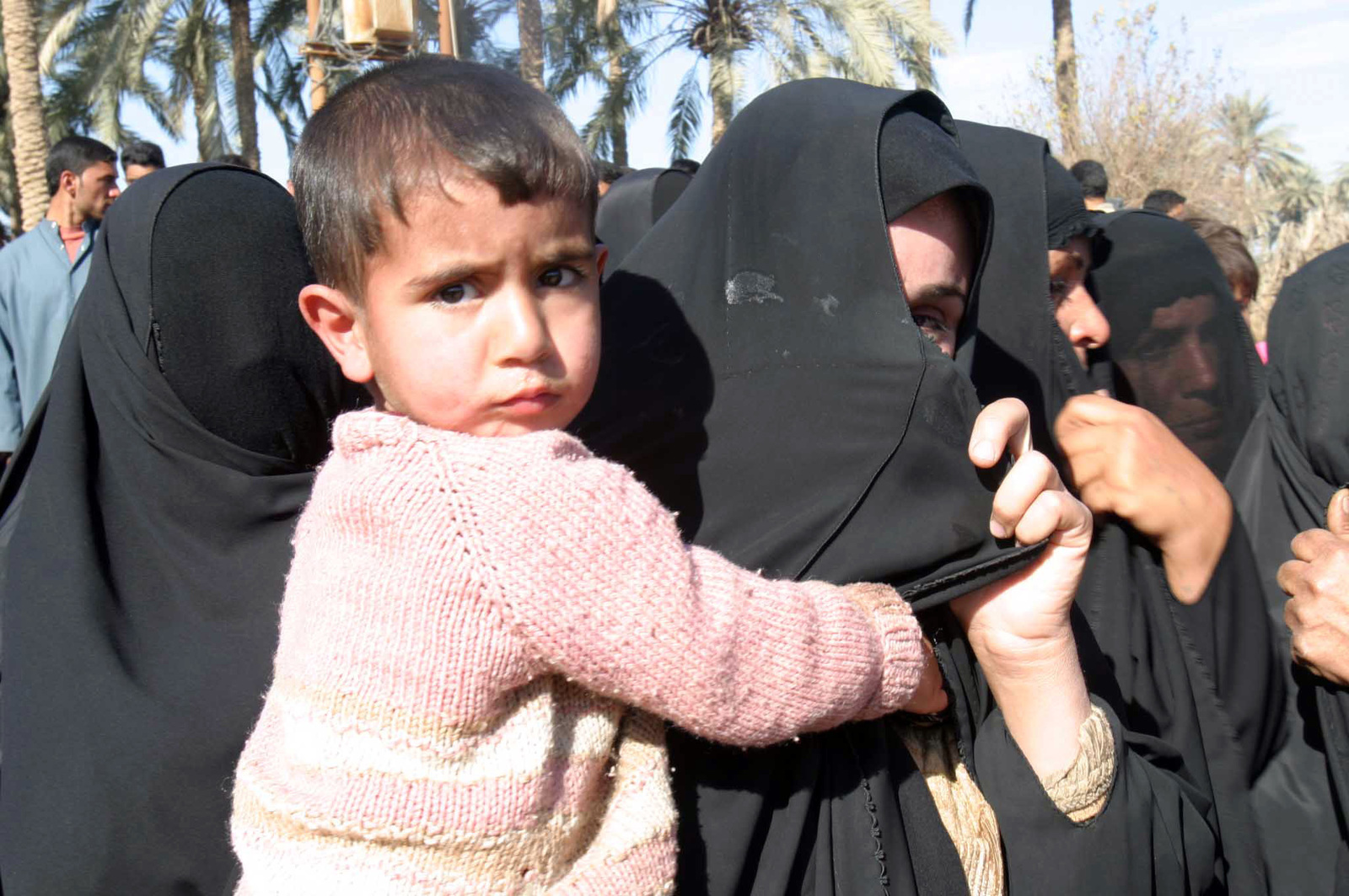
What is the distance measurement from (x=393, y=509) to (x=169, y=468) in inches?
25.3

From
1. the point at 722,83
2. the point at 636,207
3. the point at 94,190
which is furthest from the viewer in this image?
the point at 722,83

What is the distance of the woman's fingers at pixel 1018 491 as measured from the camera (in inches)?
57.0

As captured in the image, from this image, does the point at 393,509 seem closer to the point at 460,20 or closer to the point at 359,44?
the point at 359,44

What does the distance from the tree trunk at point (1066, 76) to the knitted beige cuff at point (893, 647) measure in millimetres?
17313

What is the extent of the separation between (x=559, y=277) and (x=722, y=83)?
1480cm

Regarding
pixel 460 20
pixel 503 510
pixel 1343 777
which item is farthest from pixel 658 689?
pixel 460 20

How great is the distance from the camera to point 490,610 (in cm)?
121

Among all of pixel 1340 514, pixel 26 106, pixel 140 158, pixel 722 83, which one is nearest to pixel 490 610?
pixel 1340 514

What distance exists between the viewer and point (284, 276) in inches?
68.4

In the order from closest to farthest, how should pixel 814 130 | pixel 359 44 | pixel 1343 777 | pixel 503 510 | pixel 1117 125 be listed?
1. pixel 503 510
2. pixel 814 130
3. pixel 1343 777
4. pixel 359 44
5. pixel 1117 125

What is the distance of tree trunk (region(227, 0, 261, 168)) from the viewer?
16703 mm

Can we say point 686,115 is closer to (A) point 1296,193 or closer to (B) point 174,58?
(B) point 174,58

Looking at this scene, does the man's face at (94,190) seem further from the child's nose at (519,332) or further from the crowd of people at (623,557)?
the child's nose at (519,332)

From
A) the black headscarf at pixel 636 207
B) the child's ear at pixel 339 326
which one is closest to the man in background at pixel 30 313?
the black headscarf at pixel 636 207
